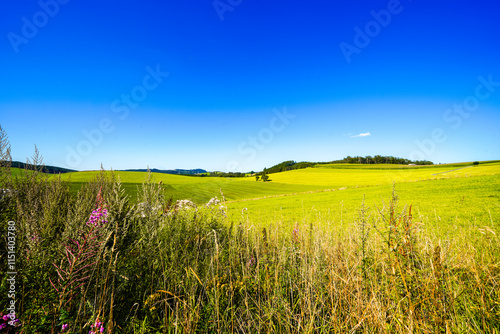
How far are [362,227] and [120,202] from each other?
9.99 ft

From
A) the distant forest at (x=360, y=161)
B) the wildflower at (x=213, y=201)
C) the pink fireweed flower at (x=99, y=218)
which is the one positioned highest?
the distant forest at (x=360, y=161)

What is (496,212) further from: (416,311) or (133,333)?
(133,333)

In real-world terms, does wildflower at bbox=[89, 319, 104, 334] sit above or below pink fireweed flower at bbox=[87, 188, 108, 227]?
below

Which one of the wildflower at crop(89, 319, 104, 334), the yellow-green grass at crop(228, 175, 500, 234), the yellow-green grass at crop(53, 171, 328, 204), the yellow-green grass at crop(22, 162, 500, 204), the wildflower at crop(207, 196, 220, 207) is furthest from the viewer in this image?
the yellow-green grass at crop(22, 162, 500, 204)

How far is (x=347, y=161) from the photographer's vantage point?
350 feet

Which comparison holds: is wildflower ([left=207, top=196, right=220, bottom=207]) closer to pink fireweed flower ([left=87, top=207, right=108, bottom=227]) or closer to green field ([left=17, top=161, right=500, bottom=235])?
green field ([left=17, top=161, right=500, bottom=235])

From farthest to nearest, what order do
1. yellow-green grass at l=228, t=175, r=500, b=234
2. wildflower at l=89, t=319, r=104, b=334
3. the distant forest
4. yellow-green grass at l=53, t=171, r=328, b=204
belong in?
1. the distant forest
2. yellow-green grass at l=53, t=171, r=328, b=204
3. yellow-green grass at l=228, t=175, r=500, b=234
4. wildflower at l=89, t=319, r=104, b=334

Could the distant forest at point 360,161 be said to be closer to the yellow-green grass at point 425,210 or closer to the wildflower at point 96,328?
the yellow-green grass at point 425,210

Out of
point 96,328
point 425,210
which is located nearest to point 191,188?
point 425,210

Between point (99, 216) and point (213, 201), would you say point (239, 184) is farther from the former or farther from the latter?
point (99, 216)

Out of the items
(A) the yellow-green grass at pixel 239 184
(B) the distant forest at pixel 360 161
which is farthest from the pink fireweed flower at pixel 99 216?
(B) the distant forest at pixel 360 161

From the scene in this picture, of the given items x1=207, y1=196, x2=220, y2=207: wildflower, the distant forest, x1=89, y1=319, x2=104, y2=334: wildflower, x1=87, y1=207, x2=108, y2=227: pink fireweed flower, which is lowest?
x1=89, y1=319, x2=104, y2=334: wildflower

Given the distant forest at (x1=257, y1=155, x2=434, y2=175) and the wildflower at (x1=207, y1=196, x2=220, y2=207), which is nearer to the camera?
the wildflower at (x1=207, y1=196, x2=220, y2=207)

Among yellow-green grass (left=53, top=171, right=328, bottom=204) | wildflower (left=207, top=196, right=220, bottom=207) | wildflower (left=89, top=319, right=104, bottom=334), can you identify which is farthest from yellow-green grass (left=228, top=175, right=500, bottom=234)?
yellow-green grass (left=53, top=171, right=328, bottom=204)
